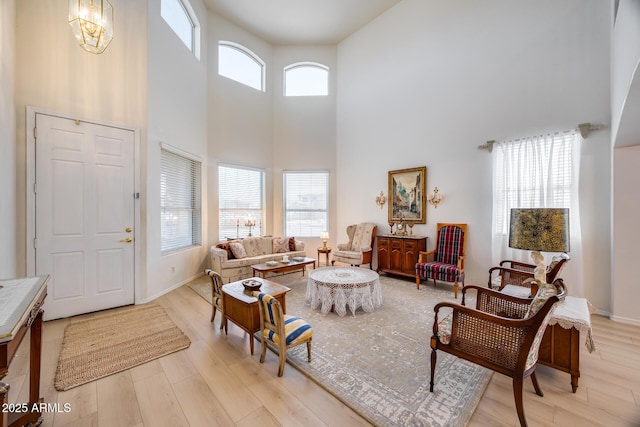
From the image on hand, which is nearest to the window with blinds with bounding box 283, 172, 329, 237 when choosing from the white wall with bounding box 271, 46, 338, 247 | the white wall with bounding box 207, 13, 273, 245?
the white wall with bounding box 271, 46, 338, 247

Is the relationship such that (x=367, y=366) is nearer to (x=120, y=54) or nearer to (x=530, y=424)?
(x=530, y=424)

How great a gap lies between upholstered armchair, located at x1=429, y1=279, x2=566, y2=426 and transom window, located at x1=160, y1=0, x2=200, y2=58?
19.4ft

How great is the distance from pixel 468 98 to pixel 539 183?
6.47 feet

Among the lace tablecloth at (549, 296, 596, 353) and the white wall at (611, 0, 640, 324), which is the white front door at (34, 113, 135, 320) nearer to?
the lace tablecloth at (549, 296, 596, 353)

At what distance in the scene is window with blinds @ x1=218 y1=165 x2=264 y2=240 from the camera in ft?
20.2

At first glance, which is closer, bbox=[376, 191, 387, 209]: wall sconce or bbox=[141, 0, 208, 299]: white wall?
bbox=[141, 0, 208, 299]: white wall

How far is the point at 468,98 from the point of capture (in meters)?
4.80

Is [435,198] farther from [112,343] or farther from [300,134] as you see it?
[112,343]

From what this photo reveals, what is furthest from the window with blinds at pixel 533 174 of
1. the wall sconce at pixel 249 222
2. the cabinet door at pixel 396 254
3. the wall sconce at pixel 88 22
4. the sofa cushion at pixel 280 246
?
the wall sconce at pixel 88 22

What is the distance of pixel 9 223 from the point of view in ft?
9.48

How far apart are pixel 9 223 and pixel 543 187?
686cm

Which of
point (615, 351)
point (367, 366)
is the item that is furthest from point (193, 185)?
point (615, 351)

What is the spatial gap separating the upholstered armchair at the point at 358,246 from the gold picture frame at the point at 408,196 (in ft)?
1.92

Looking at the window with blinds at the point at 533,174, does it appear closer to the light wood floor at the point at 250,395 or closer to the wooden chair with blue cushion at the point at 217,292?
the light wood floor at the point at 250,395
